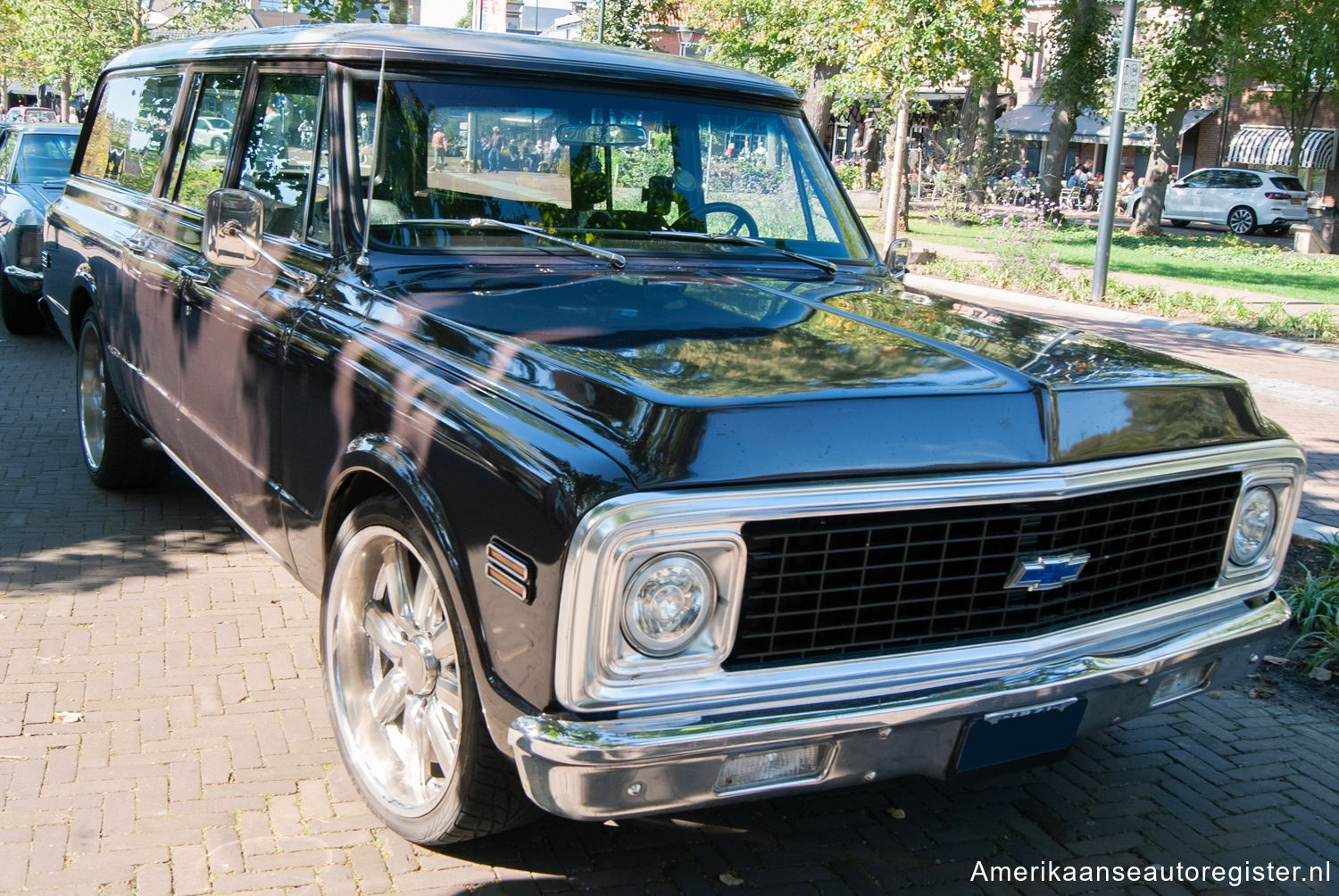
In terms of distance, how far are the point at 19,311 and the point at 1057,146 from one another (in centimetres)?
2751

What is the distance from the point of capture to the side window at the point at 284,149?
3738 mm

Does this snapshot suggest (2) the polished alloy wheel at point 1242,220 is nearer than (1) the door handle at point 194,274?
No

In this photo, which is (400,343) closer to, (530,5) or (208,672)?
(208,672)

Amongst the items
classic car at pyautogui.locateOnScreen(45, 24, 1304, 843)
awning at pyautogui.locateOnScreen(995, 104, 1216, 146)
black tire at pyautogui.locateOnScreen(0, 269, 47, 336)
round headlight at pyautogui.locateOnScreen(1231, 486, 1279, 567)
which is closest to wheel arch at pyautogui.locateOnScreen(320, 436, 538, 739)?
classic car at pyautogui.locateOnScreen(45, 24, 1304, 843)

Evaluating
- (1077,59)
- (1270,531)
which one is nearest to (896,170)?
(1077,59)

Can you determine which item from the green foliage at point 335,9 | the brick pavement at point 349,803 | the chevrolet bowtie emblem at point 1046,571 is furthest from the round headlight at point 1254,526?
the green foliage at point 335,9

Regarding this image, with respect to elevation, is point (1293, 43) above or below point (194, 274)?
above

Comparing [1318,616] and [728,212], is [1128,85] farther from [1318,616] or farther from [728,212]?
[728,212]

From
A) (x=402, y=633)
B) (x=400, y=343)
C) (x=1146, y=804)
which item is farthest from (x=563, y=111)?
(x=1146, y=804)

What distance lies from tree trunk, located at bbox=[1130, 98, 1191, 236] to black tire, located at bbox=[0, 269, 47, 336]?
2645cm

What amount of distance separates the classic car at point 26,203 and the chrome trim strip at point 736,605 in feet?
28.7

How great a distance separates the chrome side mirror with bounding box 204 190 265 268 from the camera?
3641 mm

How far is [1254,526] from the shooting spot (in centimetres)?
318

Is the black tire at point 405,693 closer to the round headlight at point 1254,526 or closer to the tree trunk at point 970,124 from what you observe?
the round headlight at point 1254,526
